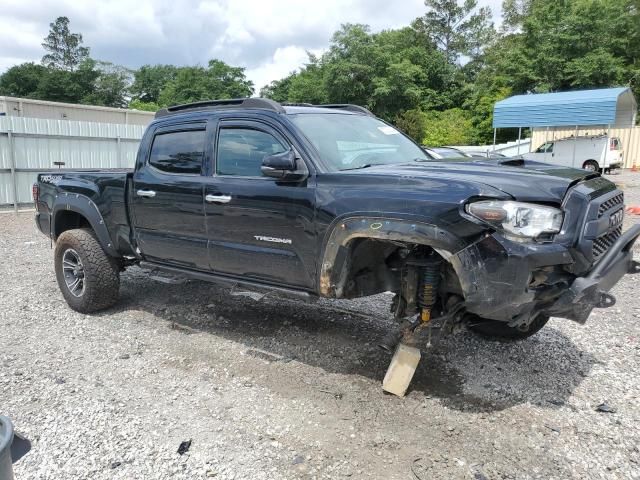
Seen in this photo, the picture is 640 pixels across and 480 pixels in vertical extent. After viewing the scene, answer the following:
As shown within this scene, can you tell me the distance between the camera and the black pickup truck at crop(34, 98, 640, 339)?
296cm

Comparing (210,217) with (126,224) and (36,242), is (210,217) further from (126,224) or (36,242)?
(36,242)

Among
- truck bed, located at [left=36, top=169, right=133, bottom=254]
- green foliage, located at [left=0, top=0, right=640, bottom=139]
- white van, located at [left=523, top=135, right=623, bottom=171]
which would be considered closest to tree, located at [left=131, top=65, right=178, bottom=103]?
green foliage, located at [left=0, top=0, right=640, bottom=139]

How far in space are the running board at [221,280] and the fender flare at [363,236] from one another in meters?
0.24

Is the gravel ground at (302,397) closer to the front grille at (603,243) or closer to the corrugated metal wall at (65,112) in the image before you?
the front grille at (603,243)

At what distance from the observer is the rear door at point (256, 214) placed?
373 centimetres

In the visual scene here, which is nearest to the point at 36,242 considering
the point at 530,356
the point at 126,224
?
the point at 126,224

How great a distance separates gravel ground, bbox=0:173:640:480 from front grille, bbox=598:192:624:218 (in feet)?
4.19

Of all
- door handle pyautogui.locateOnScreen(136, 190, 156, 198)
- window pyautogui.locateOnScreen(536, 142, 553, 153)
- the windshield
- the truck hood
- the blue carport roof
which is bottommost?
door handle pyautogui.locateOnScreen(136, 190, 156, 198)

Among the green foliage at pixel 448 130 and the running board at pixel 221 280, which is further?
the green foliage at pixel 448 130

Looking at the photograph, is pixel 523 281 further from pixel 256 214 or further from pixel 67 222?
pixel 67 222

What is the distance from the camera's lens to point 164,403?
3582 mm

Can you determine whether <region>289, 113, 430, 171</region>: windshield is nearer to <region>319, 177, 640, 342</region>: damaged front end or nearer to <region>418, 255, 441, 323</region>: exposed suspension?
<region>319, 177, 640, 342</region>: damaged front end

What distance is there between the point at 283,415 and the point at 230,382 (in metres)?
0.64

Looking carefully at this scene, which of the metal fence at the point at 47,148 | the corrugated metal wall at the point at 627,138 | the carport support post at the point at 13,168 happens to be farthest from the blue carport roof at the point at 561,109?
the carport support post at the point at 13,168
